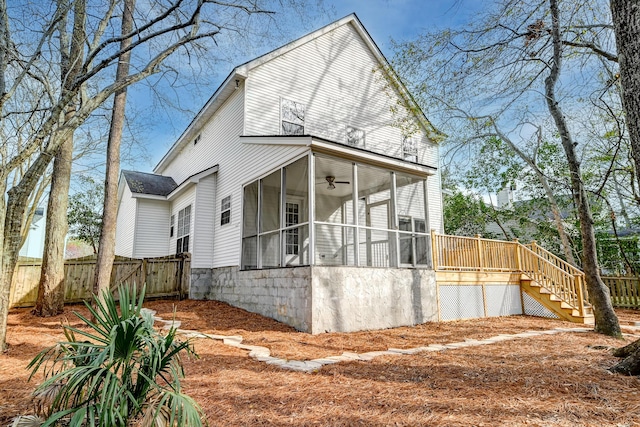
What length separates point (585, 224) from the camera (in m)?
7.81

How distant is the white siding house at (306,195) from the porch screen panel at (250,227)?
1.3 inches

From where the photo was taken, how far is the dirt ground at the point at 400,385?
291 cm

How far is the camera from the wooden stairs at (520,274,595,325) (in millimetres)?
9882

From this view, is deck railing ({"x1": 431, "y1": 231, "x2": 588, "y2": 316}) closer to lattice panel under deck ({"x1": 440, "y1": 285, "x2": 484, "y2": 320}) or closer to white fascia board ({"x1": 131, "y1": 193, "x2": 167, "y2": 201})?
lattice panel under deck ({"x1": 440, "y1": 285, "x2": 484, "y2": 320})

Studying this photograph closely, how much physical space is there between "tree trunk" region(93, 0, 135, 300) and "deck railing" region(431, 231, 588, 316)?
306 inches

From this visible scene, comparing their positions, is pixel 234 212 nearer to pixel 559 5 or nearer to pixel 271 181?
pixel 271 181

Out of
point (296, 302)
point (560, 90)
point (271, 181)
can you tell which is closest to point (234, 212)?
point (271, 181)

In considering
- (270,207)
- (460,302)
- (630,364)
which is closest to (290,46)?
(270,207)

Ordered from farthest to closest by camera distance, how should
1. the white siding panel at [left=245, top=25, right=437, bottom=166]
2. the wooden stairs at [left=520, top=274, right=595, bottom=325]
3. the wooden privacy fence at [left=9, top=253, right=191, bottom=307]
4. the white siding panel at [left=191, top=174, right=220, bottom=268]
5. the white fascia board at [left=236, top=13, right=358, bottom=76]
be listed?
the white siding panel at [left=191, top=174, right=220, bottom=268], the white siding panel at [left=245, top=25, right=437, bottom=166], the white fascia board at [left=236, top=13, right=358, bottom=76], the wooden privacy fence at [left=9, top=253, right=191, bottom=307], the wooden stairs at [left=520, top=274, right=595, bottom=325]

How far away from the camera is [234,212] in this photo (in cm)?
1085

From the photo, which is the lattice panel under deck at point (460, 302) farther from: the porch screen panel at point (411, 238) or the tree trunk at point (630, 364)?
the tree trunk at point (630, 364)

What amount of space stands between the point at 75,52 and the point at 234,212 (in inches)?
210

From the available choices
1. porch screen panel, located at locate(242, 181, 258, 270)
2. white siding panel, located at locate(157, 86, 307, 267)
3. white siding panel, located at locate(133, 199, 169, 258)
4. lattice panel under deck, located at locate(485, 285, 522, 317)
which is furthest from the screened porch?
white siding panel, located at locate(133, 199, 169, 258)

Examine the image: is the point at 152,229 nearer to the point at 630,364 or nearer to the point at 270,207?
the point at 270,207
